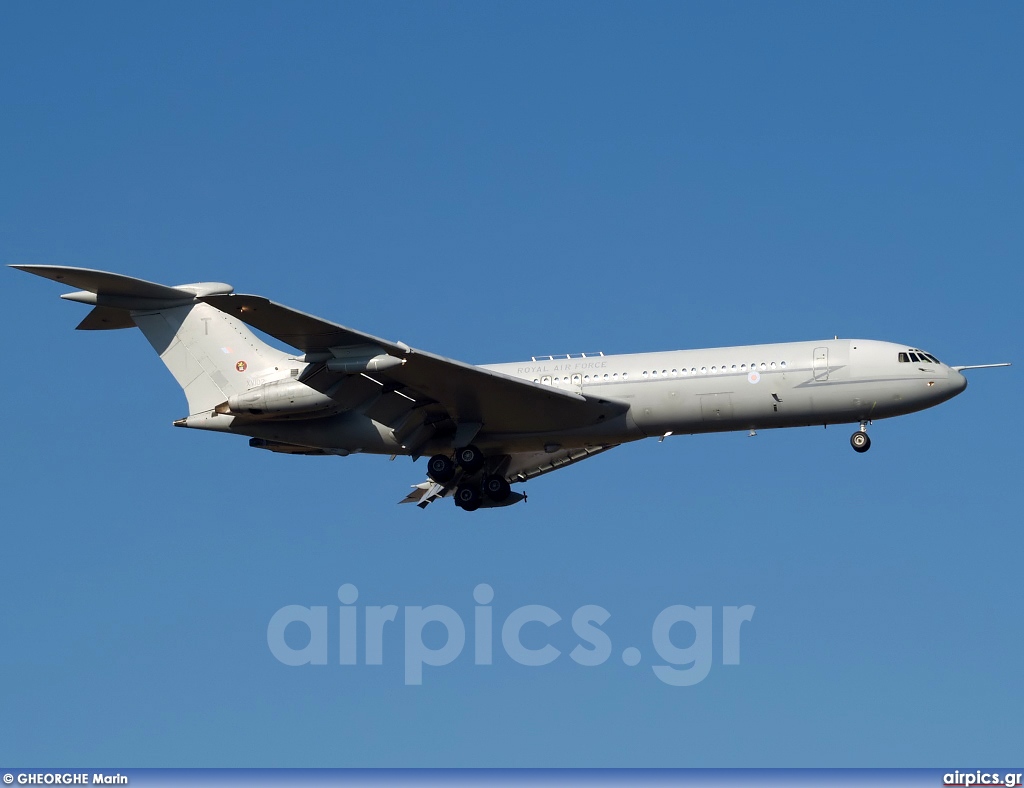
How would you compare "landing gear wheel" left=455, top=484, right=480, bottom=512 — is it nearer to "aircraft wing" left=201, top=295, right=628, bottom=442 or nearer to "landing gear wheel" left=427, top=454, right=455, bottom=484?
"landing gear wheel" left=427, top=454, right=455, bottom=484

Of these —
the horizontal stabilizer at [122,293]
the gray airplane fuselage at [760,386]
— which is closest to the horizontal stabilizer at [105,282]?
the horizontal stabilizer at [122,293]

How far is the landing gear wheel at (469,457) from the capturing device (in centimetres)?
3928

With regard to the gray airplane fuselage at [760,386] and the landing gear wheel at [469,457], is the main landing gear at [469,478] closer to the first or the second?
the landing gear wheel at [469,457]

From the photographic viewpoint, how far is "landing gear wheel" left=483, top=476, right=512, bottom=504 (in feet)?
137

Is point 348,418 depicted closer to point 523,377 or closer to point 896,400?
point 523,377

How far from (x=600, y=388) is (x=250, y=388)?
10.2m

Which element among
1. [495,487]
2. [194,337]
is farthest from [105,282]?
[495,487]

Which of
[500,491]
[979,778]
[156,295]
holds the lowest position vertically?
[979,778]

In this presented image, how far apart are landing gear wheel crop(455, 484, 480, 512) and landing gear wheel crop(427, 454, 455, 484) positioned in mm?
1571

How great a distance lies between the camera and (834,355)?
3703 cm

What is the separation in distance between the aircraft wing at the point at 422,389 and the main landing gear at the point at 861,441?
620 cm

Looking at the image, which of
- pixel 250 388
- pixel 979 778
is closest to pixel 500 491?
pixel 250 388

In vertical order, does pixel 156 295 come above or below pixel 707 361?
above

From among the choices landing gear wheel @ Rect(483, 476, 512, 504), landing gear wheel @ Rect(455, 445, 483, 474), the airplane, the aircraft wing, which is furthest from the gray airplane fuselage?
landing gear wheel @ Rect(483, 476, 512, 504)
